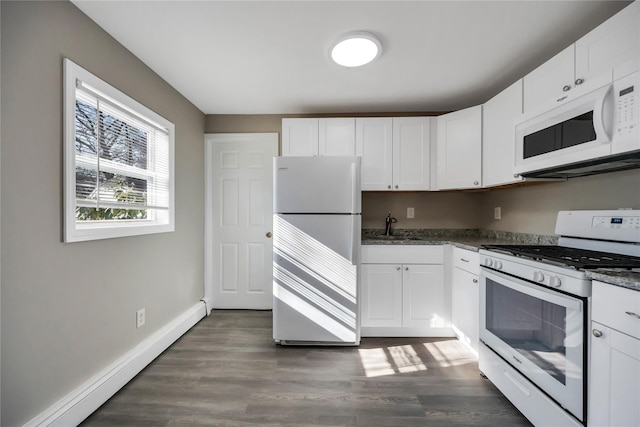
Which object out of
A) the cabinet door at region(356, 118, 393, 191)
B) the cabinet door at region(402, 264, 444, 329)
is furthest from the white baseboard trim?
the cabinet door at region(356, 118, 393, 191)

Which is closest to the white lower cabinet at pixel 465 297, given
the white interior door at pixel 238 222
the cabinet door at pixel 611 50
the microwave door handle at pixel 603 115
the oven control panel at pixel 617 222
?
the oven control panel at pixel 617 222

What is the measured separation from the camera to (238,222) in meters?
3.38

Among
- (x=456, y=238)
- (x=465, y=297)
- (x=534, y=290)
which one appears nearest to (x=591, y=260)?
(x=534, y=290)

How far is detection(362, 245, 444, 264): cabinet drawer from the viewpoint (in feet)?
8.70

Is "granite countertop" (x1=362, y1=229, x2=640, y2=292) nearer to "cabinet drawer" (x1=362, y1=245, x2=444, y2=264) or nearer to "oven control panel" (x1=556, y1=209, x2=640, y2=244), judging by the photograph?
"cabinet drawer" (x1=362, y1=245, x2=444, y2=264)

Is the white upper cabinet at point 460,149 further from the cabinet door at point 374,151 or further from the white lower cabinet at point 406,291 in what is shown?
the white lower cabinet at point 406,291

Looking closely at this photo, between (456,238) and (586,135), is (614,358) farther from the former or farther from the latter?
(456,238)

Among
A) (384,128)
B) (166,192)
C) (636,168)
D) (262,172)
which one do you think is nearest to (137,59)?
(166,192)

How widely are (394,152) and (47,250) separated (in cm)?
269

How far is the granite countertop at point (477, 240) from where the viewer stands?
3.69 ft

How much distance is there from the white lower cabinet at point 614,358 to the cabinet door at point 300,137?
2.36m

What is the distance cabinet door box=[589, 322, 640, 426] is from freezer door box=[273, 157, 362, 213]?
165cm

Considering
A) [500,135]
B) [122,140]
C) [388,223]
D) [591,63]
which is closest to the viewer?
[591,63]

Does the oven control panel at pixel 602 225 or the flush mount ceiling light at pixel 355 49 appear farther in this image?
the flush mount ceiling light at pixel 355 49
